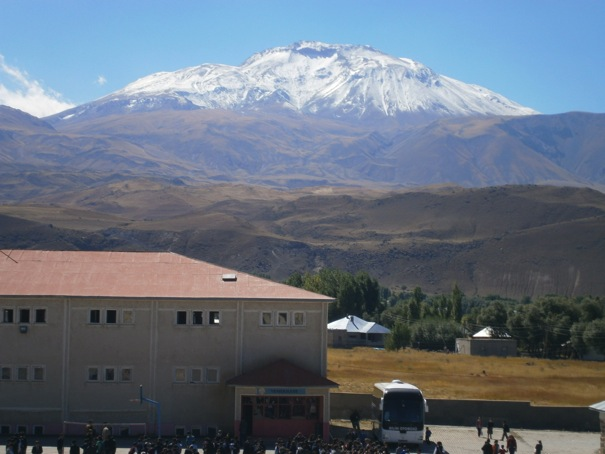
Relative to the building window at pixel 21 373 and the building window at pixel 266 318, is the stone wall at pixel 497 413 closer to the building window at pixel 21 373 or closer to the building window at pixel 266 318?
the building window at pixel 266 318

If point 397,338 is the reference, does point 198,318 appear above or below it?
above

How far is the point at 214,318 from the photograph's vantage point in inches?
1618

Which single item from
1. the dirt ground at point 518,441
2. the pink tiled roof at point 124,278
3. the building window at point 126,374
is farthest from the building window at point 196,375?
the dirt ground at point 518,441

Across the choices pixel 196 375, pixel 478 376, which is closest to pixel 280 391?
pixel 196 375

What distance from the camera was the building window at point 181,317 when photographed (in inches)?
1610

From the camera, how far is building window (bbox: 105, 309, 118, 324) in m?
40.7

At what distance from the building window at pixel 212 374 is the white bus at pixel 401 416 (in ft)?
21.9

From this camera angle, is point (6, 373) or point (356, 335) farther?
point (356, 335)

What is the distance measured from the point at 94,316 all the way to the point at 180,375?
4186 mm

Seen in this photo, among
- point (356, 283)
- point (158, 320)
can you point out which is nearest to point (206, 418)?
point (158, 320)

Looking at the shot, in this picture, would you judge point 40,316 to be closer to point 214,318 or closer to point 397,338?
point 214,318

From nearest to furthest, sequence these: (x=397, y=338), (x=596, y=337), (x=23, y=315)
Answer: (x=23, y=315)
(x=596, y=337)
(x=397, y=338)

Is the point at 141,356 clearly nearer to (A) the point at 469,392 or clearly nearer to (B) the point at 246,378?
(B) the point at 246,378

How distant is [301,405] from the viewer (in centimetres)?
4009
